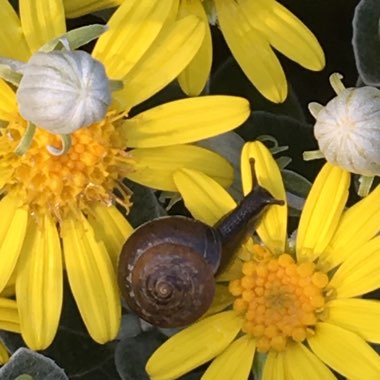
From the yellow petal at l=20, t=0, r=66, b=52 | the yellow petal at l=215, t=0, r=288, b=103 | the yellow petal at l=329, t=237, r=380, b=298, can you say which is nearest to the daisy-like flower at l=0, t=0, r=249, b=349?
the yellow petal at l=20, t=0, r=66, b=52

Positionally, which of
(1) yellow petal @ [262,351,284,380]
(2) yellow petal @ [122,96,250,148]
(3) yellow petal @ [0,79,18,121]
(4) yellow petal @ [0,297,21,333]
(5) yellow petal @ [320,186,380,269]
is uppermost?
(3) yellow petal @ [0,79,18,121]

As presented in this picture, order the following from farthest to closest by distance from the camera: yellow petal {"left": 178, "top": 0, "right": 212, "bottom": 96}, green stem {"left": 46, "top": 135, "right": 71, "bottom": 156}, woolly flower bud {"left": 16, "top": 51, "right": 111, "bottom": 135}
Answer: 1. yellow petal {"left": 178, "top": 0, "right": 212, "bottom": 96}
2. green stem {"left": 46, "top": 135, "right": 71, "bottom": 156}
3. woolly flower bud {"left": 16, "top": 51, "right": 111, "bottom": 135}

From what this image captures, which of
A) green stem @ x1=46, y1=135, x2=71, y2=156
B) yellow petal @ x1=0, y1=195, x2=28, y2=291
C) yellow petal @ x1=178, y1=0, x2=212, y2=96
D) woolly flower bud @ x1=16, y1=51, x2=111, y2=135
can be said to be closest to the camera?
woolly flower bud @ x1=16, y1=51, x2=111, y2=135

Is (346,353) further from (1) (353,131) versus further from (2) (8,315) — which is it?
(2) (8,315)

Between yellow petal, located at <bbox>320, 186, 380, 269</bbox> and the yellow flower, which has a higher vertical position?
yellow petal, located at <bbox>320, 186, 380, 269</bbox>

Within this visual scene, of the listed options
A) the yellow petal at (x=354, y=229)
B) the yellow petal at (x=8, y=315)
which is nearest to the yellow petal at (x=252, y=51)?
the yellow petal at (x=354, y=229)

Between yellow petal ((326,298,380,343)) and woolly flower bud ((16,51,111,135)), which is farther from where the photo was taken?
yellow petal ((326,298,380,343))

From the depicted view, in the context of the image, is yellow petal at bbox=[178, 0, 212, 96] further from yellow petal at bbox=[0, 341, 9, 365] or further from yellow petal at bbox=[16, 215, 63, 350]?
yellow petal at bbox=[0, 341, 9, 365]

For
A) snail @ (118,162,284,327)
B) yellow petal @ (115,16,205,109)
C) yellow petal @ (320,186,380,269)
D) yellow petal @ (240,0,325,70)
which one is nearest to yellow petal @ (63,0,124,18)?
yellow petal @ (115,16,205,109)
